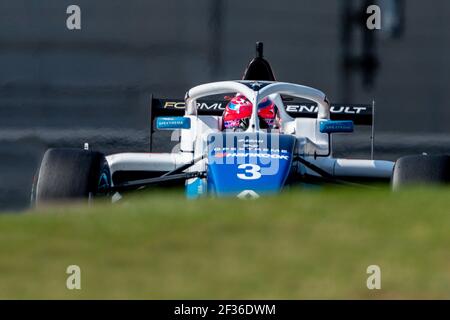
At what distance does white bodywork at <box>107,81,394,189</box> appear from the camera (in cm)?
782

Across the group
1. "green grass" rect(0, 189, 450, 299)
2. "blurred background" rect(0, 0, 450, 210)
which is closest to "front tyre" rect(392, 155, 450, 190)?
"green grass" rect(0, 189, 450, 299)

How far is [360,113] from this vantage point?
8.98 m

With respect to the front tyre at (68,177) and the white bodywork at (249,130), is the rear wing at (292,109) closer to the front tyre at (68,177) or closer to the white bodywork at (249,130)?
the white bodywork at (249,130)

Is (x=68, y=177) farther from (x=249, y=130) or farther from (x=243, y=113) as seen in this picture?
(x=243, y=113)

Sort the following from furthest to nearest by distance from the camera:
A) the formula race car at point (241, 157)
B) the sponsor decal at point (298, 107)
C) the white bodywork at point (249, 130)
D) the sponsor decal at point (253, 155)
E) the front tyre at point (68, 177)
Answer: the sponsor decal at point (298, 107)
the white bodywork at point (249, 130)
the sponsor decal at point (253, 155)
the formula race car at point (241, 157)
the front tyre at point (68, 177)

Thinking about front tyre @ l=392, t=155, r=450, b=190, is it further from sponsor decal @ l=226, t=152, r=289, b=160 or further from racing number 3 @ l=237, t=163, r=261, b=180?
racing number 3 @ l=237, t=163, r=261, b=180

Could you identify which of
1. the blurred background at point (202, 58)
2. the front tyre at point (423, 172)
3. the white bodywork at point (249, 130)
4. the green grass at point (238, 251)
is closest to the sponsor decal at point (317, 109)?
the white bodywork at point (249, 130)

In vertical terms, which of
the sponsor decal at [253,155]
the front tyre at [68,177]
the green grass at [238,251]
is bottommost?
the front tyre at [68,177]

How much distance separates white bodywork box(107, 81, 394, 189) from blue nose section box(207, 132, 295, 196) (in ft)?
1.37

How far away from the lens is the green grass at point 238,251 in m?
3.38

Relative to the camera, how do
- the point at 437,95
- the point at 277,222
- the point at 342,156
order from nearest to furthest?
the point at 277,222
the point at 342,156
the point at 437,95
